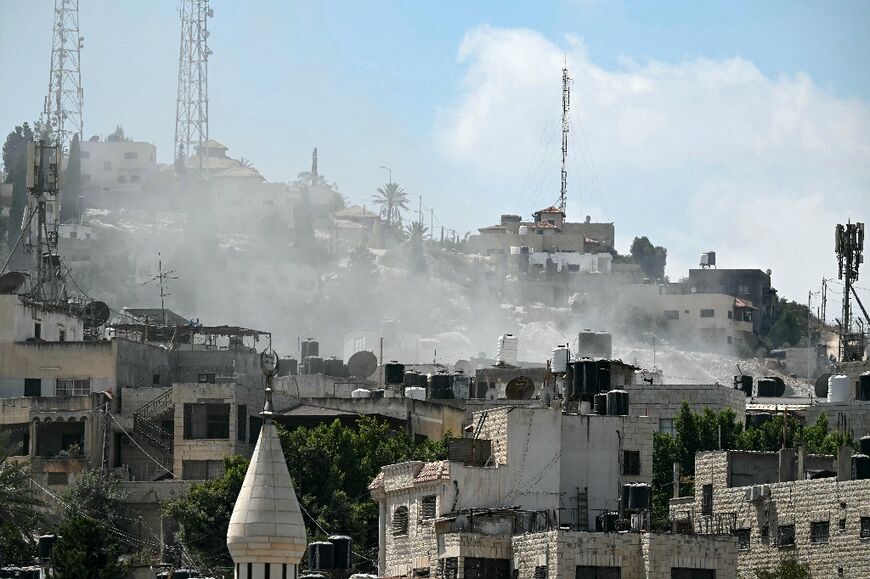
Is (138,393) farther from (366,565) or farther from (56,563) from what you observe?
(56,563)

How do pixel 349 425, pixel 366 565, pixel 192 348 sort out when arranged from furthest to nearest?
pixel 192 348 → pixel 349 425 → pixel 366 565

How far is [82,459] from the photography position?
9356 cm

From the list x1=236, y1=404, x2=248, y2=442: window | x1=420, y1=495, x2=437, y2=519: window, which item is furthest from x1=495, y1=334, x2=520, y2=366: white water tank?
x1=420, y1=495, x2=437, y2=519: window

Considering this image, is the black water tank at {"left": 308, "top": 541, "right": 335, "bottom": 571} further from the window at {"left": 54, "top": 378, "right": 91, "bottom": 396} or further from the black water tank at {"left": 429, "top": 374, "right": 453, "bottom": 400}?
the window at {"left": 54, "top": 378, "right": 91, "bottom": 396}

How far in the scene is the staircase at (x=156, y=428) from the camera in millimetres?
94500

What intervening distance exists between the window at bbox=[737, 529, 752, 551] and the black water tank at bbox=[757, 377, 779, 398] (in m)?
40.5

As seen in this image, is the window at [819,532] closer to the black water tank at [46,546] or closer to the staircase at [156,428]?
the black water tank at [46,546]

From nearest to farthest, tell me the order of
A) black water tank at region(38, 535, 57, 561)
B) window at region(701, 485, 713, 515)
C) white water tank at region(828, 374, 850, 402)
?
black water tank at region(38, 535, 57, 561) → window at region(701, 485, 713, 515) → white water tank at region(828, 374, 850, 402)

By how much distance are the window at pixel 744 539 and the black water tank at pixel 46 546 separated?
16363 millimetres

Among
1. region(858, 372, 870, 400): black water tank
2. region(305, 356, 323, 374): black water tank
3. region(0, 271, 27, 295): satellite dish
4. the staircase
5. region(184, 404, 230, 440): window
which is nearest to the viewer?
region(184, 404, 230, 440): window

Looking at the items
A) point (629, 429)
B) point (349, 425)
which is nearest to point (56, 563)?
point (629, 429)

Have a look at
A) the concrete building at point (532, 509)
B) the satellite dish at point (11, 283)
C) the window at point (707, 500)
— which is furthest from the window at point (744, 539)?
the satellite dish at point (11, 283)

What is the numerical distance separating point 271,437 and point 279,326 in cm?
15646

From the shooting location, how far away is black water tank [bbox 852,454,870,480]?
208 ft
